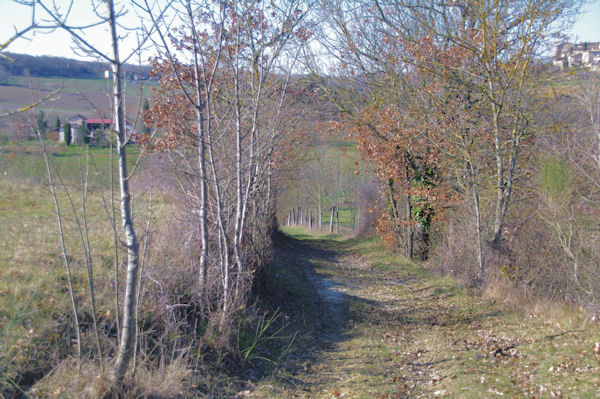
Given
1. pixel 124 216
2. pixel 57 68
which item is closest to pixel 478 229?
pixel 124 216

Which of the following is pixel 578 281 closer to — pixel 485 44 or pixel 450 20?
pixel 485 44

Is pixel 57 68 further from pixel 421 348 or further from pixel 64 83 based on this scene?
pixel 421 348

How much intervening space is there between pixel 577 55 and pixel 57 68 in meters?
10.7

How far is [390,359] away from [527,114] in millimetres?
5848

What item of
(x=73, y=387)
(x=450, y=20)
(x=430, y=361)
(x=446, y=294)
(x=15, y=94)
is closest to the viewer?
(x=73, y=387)

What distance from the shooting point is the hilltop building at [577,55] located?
951cm

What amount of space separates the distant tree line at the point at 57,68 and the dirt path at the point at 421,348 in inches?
154

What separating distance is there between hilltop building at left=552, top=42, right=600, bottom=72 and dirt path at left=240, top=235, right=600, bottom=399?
5.63 meters

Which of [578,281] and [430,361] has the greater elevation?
[578,281]

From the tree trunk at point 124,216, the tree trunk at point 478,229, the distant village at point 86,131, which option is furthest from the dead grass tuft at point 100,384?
the tree trunk at point 478,229

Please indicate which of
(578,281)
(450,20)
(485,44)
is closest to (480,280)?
(578,281)

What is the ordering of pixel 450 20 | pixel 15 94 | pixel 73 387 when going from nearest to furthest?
pixel 73 387
pixel 15 94
pixel 450 20

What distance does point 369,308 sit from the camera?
9.23m

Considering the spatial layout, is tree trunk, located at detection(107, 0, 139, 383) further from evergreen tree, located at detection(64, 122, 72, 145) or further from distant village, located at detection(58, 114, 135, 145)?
evergreen tree, located at detection(64, 122, 72, 145)
